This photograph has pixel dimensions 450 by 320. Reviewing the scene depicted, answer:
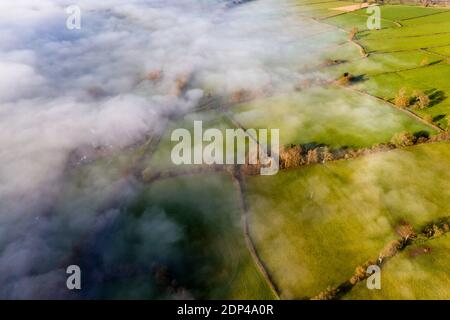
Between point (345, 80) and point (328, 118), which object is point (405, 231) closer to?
point (328, 118)

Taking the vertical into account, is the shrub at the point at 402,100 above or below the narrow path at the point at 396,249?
above

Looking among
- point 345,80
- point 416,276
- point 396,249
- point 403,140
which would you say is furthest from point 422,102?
point 416,276

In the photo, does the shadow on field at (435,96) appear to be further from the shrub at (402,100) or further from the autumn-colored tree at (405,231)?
the autumn-colored tree at (405,231)

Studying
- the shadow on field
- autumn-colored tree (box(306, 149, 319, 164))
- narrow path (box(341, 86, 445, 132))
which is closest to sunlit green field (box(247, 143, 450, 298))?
autumn-colored tree (box(306, 149, 319, 164))

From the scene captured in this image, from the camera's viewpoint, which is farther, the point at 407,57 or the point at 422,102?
the point at 407,57

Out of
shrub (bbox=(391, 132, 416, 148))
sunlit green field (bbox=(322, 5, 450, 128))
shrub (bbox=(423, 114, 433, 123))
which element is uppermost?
sunlit green field (bbox=(322, 5, 450, 128))

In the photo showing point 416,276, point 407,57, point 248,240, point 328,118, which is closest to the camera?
point 416,276

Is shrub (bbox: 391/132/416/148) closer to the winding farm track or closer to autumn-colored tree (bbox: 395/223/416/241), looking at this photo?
the winding farm track

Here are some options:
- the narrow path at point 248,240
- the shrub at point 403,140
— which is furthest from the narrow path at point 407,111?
the narrow path at point 248,240

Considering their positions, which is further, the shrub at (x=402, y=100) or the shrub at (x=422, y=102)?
the shrub at (x=402, y=100)

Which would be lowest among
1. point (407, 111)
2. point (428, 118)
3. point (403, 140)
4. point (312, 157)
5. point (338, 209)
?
point (338, 209)

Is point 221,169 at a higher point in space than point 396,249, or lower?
lower

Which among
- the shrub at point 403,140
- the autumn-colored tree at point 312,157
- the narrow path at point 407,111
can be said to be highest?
the narrow path at point 407,111
